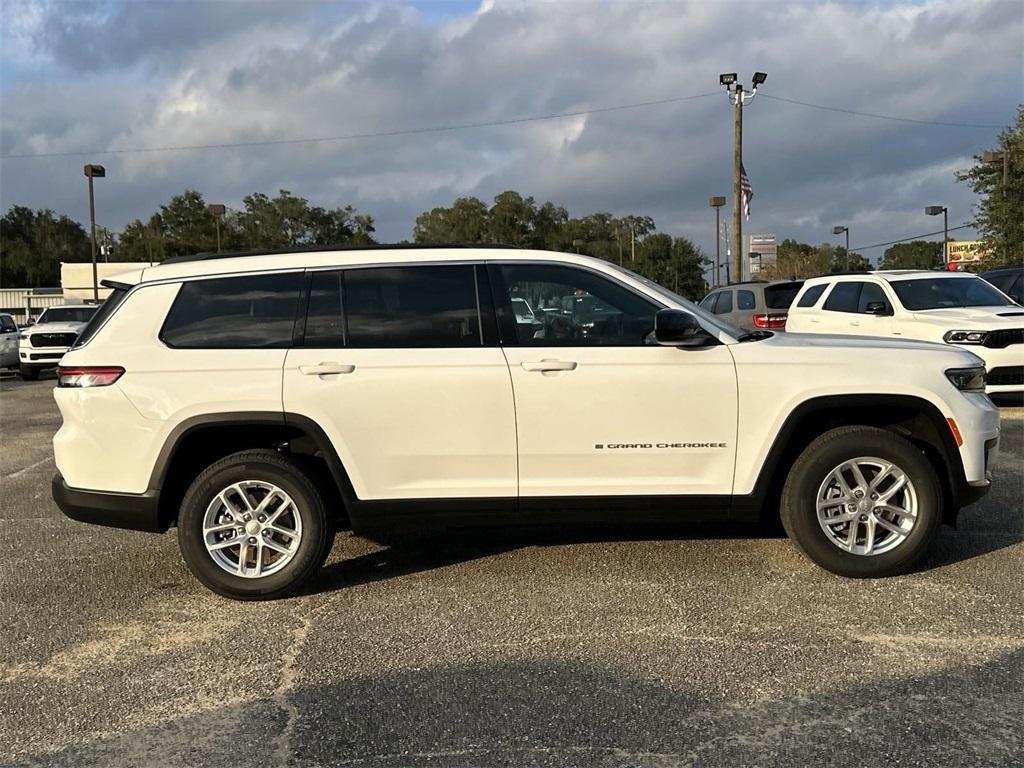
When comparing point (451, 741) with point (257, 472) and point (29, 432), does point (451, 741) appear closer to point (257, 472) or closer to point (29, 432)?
point (257, 472)

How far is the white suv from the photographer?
425cm

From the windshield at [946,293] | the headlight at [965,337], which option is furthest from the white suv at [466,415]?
the windshield at [946,293]

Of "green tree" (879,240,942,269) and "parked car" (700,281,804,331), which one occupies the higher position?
"green tree" (879,240,942,269)

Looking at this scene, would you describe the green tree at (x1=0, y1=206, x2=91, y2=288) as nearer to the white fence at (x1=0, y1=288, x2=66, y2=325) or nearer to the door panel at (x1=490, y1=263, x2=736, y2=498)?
the white fence at (x1=0, y1=288, x2=66, y2=325)

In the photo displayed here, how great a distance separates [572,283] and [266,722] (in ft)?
8.55

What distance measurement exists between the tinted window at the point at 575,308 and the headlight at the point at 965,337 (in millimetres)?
6737

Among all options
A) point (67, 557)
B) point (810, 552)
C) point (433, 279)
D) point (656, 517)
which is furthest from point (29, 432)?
point (810, 552)

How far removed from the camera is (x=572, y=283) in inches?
176

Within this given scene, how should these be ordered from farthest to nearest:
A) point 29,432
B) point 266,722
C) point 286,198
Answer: point 286,198 < point 29,432 < point 266,722

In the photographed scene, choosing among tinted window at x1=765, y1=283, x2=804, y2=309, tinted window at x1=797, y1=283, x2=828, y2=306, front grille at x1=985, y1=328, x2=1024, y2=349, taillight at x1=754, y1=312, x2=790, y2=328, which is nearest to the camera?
front grille at x1=985, y1=328, x2=1024, y2=349

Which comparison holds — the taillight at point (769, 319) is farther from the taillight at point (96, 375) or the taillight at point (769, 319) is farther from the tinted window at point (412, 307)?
the taillight at point (96, 375)

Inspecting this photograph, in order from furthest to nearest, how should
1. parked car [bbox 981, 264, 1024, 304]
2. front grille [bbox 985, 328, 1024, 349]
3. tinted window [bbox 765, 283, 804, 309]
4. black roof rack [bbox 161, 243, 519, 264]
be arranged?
tinted window [bbox 765, 283, 804, 309] < parked car [bbox 981, 264, 1024, 304] < front grille [bbox 985, 328, 1024, 349] < black roof rack [bbox 161, 243, 519, 264]

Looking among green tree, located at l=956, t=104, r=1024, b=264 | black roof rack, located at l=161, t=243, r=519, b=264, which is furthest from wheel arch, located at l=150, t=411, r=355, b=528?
green tree, located at l=956, t=104, r=1024, b=264

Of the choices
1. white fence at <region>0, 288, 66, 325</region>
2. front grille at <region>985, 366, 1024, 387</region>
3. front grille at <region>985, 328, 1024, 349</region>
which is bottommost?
front grille at <region>985, 366, 1024, 387</region>
